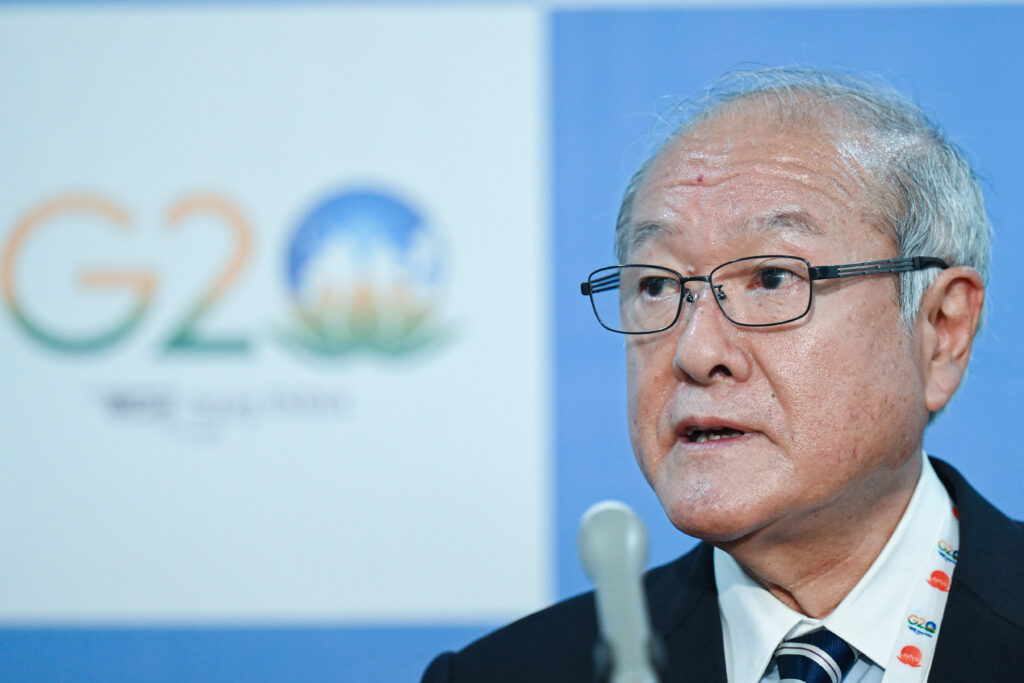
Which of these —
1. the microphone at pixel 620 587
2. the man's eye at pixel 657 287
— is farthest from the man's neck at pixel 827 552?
the microphone at pixel 620 587

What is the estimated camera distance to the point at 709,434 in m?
1.27

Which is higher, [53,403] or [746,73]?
[746,73]

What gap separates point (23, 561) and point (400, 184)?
1414mm

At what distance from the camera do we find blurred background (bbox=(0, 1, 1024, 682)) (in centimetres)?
258

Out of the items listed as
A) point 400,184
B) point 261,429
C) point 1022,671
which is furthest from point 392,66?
point 1022,671

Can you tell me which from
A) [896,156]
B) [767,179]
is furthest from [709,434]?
[896,156]

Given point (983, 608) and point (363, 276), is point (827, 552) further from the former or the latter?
point (363, 276)

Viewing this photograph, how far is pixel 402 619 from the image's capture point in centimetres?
259

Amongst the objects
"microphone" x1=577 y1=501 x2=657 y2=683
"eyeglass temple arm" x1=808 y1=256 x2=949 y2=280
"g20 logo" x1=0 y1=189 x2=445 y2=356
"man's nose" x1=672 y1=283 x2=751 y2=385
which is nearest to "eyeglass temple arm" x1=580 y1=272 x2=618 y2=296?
"man's nose" x1=672 y1=283 x2=751 y2=385

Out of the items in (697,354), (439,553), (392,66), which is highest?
(392,66)

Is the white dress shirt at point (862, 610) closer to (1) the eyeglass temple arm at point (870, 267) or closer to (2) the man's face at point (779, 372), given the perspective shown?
(2) the man's face at point (779, 372)

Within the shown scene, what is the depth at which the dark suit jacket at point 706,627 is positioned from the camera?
1.23 meters

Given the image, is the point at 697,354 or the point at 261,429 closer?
the point at 697,354

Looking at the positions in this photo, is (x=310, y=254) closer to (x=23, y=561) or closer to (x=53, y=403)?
(x=53, y=403)
